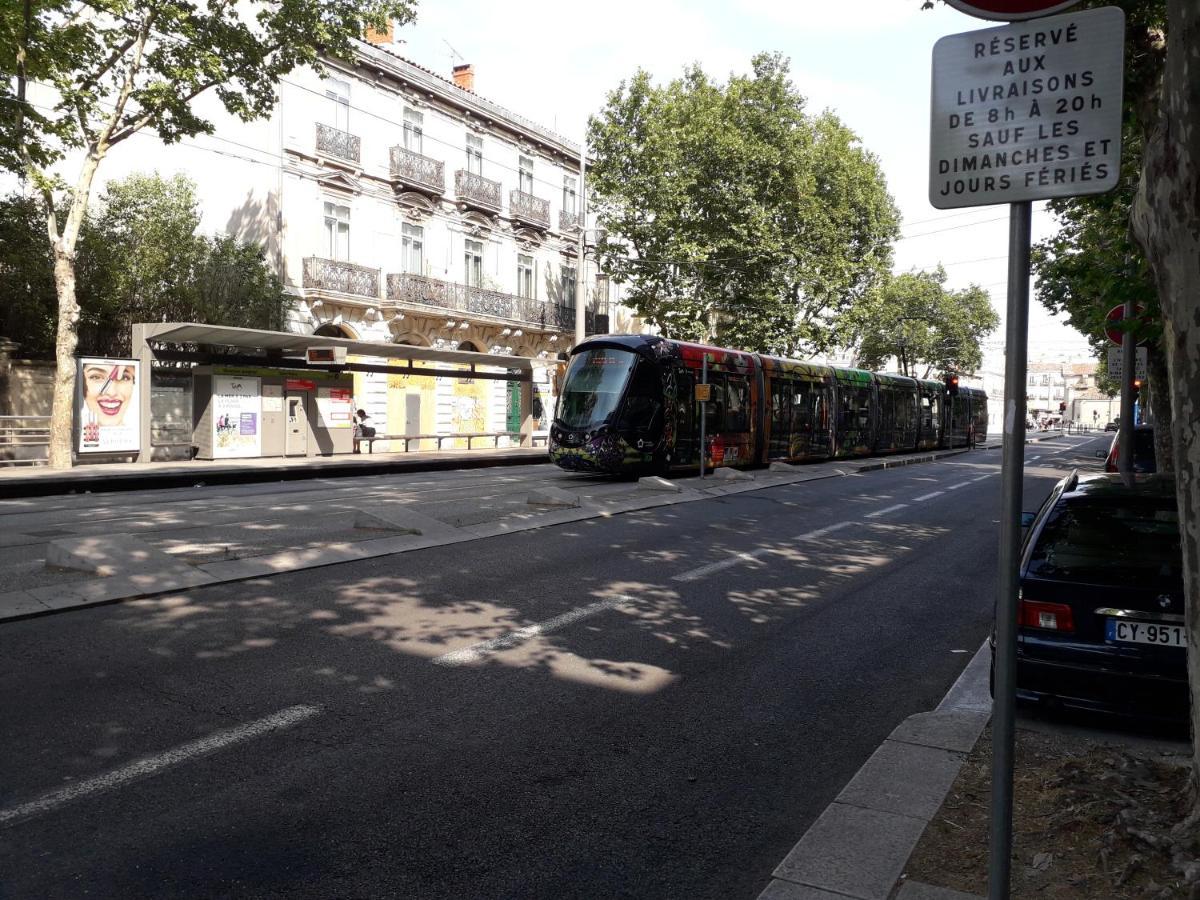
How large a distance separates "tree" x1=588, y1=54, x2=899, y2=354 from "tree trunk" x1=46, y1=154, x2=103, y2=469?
2173 centimetres

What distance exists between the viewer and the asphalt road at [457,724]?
364cm

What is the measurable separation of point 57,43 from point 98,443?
8132 mm

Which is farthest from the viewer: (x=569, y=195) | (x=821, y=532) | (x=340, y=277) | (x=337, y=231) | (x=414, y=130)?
(x=569, y=195)

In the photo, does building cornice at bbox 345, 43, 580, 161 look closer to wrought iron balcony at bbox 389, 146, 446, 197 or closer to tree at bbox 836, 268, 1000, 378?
wrought iron balcony at bbox 389, 146, 446, 197

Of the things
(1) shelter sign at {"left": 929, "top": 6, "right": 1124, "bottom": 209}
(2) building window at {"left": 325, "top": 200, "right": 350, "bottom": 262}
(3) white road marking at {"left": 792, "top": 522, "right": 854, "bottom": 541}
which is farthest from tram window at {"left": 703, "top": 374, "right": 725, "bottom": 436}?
(1) shelter sign at {"left": 929, "top": 6, "right": 1124, "bottom": 209}

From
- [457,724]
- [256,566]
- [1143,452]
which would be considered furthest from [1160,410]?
[457,724]

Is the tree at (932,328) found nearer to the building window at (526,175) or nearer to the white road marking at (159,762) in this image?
the building window at (526,175)

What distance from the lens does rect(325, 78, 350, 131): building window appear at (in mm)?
30188

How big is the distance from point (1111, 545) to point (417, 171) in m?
30.9

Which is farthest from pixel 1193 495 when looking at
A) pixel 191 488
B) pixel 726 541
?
pixel 191 488

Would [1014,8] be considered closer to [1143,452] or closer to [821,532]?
[821,532]

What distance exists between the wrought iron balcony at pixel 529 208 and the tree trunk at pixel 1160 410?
25.8 m

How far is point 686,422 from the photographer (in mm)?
21797

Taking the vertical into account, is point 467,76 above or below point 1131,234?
above
